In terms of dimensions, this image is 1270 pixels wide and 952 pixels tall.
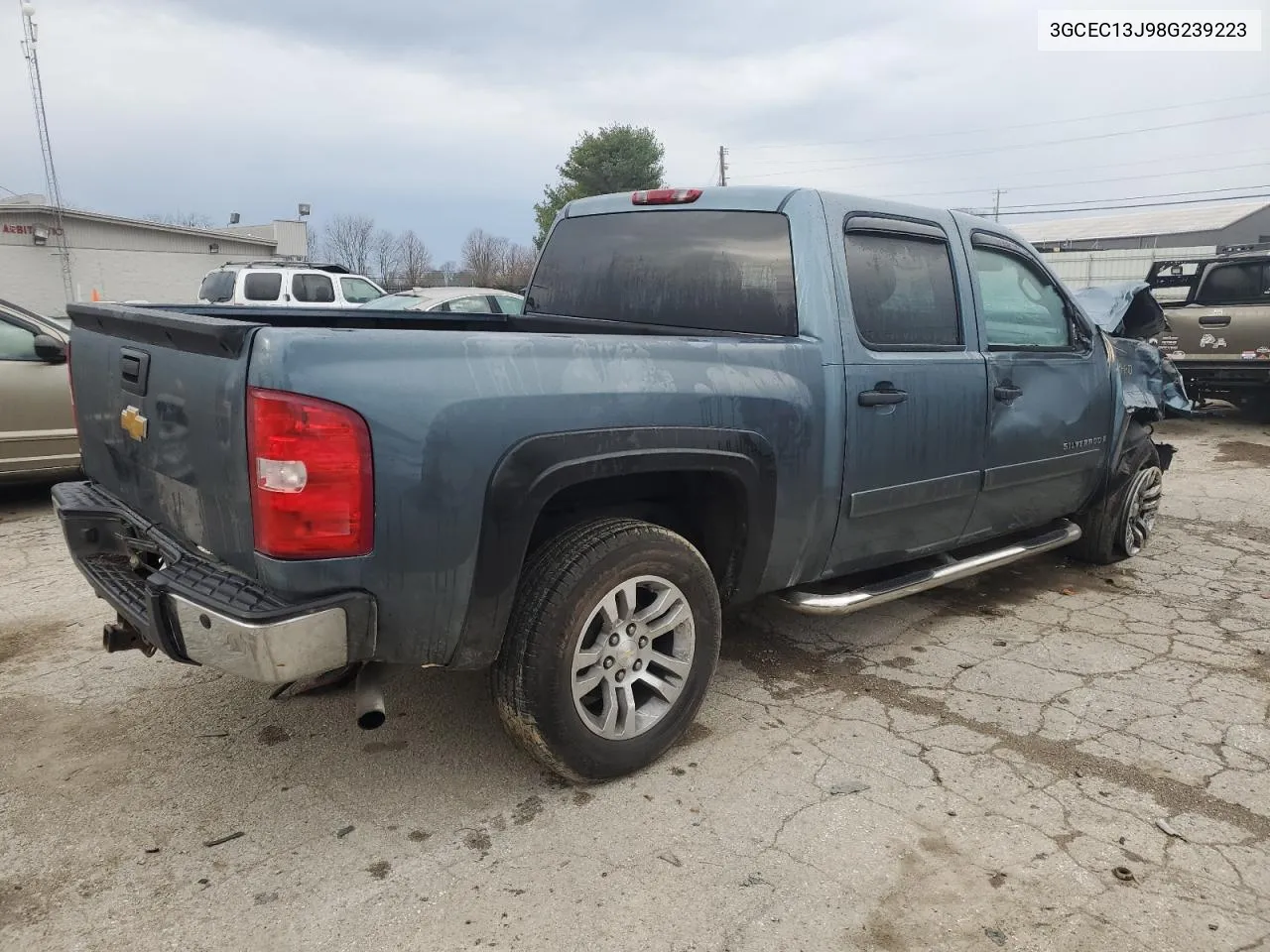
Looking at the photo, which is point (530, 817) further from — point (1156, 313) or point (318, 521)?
point (1156, 313)

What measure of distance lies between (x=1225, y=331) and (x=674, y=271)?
Answer: 954 centimetres

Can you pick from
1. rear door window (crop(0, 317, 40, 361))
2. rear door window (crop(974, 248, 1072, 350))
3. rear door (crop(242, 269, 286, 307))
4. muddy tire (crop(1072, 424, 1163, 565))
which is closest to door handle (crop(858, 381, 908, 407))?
rear door window (crop(974, 248, 1072, 350))

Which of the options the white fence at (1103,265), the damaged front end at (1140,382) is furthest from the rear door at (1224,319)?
the white fence at (1103,265)

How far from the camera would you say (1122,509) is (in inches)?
204

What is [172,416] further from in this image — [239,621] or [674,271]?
[674,271]

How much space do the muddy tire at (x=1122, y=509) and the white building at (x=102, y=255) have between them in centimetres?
2697

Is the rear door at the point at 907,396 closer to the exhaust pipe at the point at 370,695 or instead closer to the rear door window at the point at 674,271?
the rear door window at the point at 674,271

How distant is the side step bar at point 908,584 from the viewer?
3463 mm

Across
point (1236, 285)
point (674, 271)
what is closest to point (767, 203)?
point (674, 271)

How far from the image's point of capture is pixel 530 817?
2.75m

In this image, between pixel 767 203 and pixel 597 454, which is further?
pixel 767 203

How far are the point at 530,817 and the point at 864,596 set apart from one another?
1.54 m

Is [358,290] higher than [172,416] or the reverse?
higher

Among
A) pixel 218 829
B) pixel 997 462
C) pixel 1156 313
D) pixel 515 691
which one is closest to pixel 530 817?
pixel 515 691
